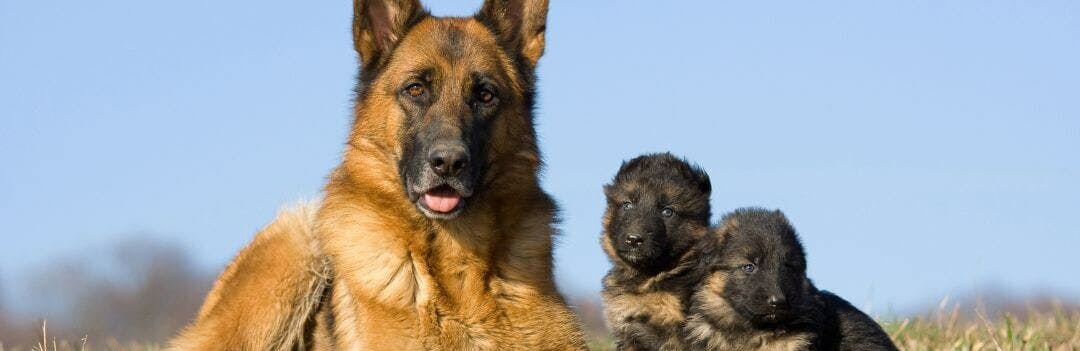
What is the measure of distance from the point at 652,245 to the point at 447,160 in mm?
1372

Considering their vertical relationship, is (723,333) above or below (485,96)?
below

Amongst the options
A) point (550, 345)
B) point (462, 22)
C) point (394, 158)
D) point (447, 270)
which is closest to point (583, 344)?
point (550, 345)

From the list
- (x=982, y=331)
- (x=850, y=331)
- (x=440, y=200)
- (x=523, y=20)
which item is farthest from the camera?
(x=982, y=331)

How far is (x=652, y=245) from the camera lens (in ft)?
25.2

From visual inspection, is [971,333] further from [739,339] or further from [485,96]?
[485,96]

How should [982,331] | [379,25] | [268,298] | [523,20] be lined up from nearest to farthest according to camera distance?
[379,25], [523,20], [268,298], [982,331]

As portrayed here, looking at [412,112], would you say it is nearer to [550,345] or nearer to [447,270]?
[447,270]

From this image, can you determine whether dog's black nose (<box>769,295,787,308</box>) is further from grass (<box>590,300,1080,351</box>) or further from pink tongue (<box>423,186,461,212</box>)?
grass (<box>590,300,1080,351</box>)

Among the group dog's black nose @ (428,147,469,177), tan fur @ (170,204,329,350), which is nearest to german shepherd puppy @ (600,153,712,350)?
dog's black nose @ (428,147,469,177)

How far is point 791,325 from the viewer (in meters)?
7.25

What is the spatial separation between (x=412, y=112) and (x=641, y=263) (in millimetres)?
1593

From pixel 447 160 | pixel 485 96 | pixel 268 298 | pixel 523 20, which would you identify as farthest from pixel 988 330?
pixel 268 298

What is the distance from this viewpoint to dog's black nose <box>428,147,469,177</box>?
7.06 metres

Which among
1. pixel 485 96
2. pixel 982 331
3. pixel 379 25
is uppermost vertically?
pixel 379 25
